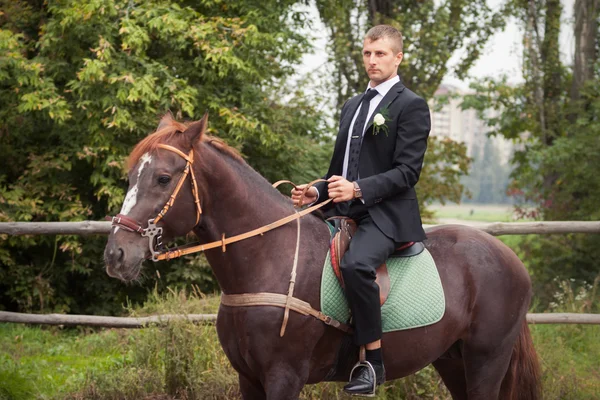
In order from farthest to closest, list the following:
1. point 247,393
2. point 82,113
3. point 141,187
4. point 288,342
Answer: point 82,113, point 247,393, point 288,342, point 141,187

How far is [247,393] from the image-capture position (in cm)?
366

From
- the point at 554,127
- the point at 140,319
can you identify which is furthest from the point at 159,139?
the point at 554,127

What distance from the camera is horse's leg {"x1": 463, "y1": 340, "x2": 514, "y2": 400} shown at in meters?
4.08

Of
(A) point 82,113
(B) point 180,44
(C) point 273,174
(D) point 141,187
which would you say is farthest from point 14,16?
(D) point 141,187

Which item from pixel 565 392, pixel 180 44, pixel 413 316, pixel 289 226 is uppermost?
pixel 180 44

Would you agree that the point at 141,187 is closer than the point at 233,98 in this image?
Yes

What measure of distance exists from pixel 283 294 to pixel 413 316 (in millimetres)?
840

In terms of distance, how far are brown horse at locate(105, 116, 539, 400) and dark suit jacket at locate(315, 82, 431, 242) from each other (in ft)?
1.22

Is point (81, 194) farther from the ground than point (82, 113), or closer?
closer

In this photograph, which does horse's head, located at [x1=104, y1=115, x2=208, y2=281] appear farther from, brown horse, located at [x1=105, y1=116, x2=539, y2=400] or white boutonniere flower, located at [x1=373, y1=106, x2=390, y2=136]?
white boutonniere flower, located at [x1=373, y1=106, x2=390, y2=136]

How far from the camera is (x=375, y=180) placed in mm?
3611

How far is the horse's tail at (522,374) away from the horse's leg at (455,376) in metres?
0.25

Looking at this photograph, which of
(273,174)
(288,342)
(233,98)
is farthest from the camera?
(273,174)

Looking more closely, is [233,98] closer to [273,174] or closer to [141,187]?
[273,174]
